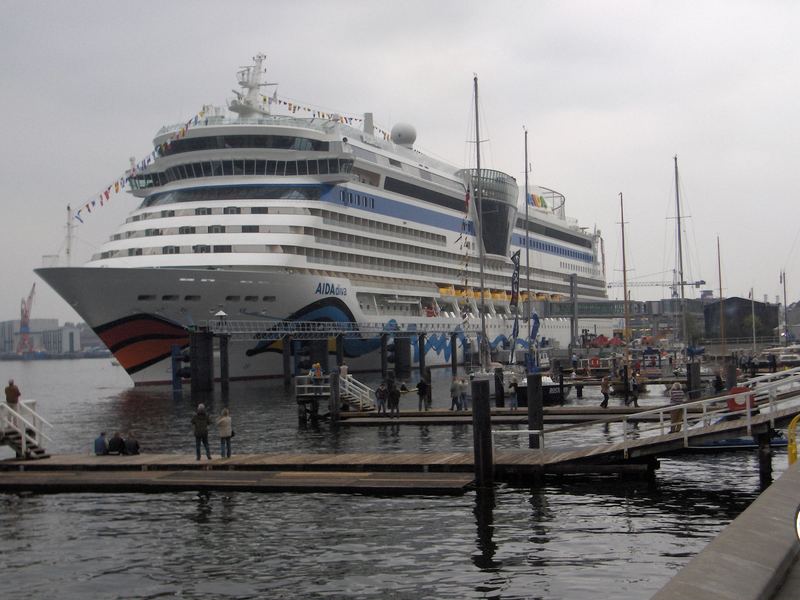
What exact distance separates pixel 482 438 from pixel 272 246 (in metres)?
35.3

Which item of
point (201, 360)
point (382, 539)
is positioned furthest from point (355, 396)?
point (382, 539)

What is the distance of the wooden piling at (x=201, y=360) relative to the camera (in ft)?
160

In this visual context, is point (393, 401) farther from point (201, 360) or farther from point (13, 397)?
point (201, 360)

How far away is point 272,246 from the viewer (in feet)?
174

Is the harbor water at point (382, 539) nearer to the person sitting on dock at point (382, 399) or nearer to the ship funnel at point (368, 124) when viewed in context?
the person sitting on dock at point (382, 399)

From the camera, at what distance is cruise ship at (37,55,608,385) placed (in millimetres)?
50031

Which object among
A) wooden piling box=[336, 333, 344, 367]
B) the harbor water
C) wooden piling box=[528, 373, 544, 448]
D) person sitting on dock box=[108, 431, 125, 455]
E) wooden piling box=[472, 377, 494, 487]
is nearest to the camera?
the harbor water

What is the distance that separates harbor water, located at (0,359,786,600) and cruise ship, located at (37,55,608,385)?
23.6 metres

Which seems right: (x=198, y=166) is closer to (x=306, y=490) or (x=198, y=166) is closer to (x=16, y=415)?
(x=16, y=415)

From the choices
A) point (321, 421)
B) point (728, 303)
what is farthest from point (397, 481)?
point (728, 303)

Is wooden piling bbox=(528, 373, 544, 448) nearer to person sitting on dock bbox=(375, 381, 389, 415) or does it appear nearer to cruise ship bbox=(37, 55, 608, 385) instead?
person sitting on dock bbox=(375, 381, 389, 415)

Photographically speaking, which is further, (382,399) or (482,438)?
(382,399)

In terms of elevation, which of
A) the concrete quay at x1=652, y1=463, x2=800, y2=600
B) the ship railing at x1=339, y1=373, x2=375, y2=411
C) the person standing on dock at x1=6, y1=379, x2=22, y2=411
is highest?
the person standing on dock at x1=6, y1=379, x2=22, y2=411

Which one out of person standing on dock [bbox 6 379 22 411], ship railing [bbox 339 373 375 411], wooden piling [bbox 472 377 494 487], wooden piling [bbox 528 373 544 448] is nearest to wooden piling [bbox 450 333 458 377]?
ship railing [bbox 339 373 375 411]
